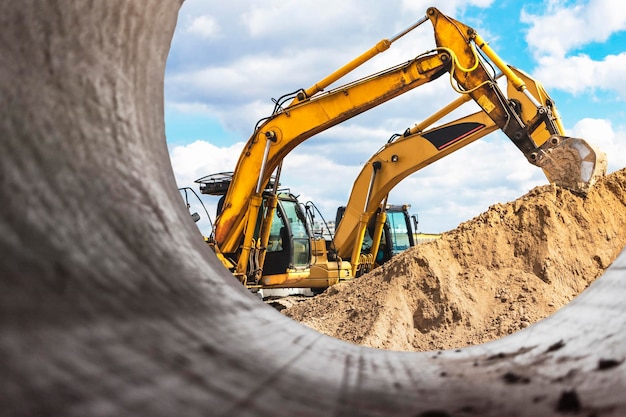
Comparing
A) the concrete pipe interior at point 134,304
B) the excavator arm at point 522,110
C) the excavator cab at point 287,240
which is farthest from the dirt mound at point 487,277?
the concrete pipe interior at point 134,304

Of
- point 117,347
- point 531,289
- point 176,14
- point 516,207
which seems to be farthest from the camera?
point 516,207

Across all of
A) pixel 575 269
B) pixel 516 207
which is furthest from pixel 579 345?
pixel 516 207

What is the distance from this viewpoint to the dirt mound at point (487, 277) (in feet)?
19.5

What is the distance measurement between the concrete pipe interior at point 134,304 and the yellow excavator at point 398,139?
7.21m

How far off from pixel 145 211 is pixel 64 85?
4.3 inches

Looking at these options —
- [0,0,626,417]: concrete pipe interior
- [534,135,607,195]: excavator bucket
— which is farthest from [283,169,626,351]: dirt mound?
[0,0,626,417]: concrete pipe interior

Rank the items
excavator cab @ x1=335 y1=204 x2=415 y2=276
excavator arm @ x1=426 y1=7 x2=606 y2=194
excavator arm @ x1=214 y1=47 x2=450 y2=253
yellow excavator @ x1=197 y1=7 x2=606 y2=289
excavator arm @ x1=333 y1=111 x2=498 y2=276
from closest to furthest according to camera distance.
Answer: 1. excavator arm @ x1=426 y1=7 x2=606 y2=194
2. yellow excavator @ x1=197 y1=7 x2=606 y2=289
3. excavator arm @ x1=214 y1=47 x2=450 y2=253
4. excavator arm @ x1=333 y1=111 x2=498 y2=276
5. excavator cab @ x1=335 y1=204 x2=415 y2=276

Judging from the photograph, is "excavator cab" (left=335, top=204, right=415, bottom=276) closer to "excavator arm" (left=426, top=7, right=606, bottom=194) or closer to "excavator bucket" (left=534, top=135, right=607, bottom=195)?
"excavator arm" (left=426, top=7, right=606, bottom=194)

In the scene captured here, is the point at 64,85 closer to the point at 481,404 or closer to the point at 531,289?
the point at 481,404

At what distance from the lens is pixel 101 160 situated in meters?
0.47

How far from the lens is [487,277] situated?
6566 mm

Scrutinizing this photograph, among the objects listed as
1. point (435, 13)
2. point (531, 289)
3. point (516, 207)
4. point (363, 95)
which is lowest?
point (531, 289)

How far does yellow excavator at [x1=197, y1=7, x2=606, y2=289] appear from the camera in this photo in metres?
7.80

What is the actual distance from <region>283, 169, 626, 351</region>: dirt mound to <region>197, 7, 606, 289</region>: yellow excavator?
1.65 ft
